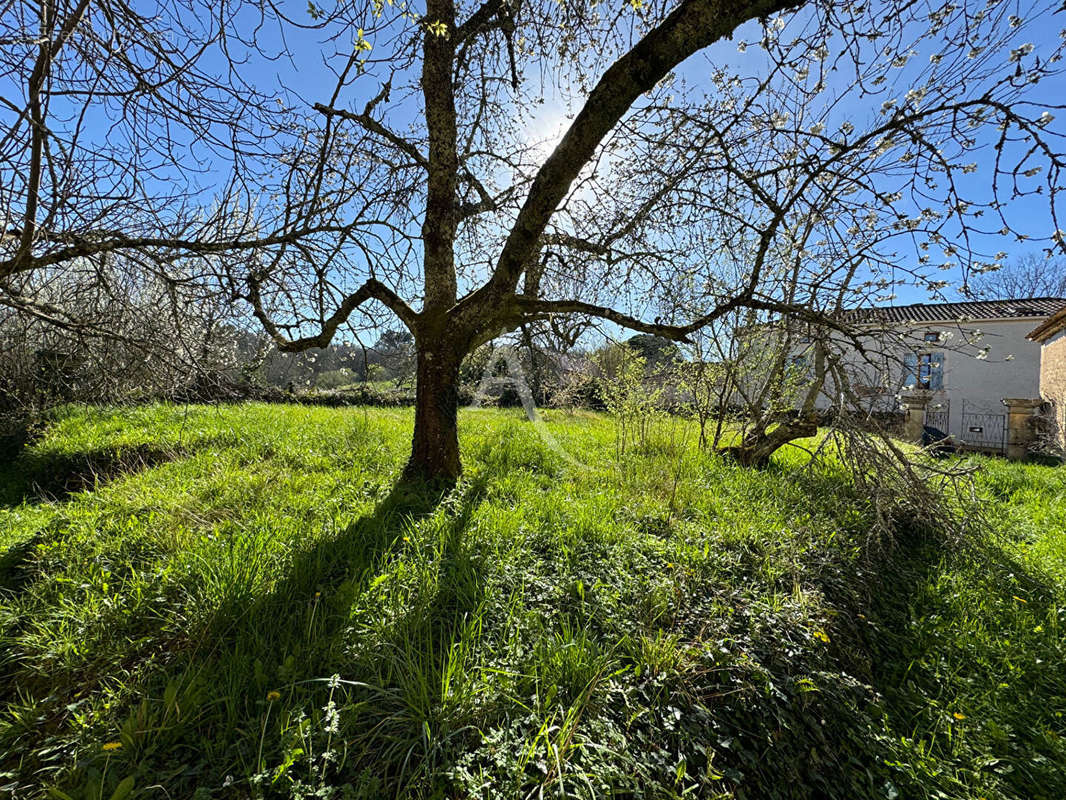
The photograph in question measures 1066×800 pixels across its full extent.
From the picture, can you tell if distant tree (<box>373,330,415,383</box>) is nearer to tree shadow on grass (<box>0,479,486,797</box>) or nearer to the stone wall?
tree shadow on grass (<box>0,479,486,797</box>)

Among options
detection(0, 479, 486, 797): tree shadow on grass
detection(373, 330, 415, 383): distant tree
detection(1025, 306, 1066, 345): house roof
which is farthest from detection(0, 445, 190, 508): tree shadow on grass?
detection(1025, 306, 1066, 345): house roof

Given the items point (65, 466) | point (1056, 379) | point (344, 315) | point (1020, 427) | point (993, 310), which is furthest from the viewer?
point (993, 310)

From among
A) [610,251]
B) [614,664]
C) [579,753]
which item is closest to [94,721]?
[579,753]

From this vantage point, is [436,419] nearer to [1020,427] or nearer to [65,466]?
[65,466]

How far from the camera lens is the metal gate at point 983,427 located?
15.7 meters

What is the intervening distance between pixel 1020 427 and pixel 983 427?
7.46m

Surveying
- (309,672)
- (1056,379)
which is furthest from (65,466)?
(1056,379)

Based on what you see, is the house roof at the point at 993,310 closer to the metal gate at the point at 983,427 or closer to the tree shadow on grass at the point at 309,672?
the metal gate at the point at 983,427

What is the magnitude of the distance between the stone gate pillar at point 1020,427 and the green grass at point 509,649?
33.3 ft

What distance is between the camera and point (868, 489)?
10.0 feet

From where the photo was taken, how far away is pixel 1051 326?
11656 mm

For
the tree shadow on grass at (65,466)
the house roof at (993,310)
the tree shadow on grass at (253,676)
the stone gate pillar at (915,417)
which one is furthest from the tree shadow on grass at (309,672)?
the house roof at (993,310)

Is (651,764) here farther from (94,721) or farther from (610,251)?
(610,251)

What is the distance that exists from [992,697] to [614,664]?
2.41m
